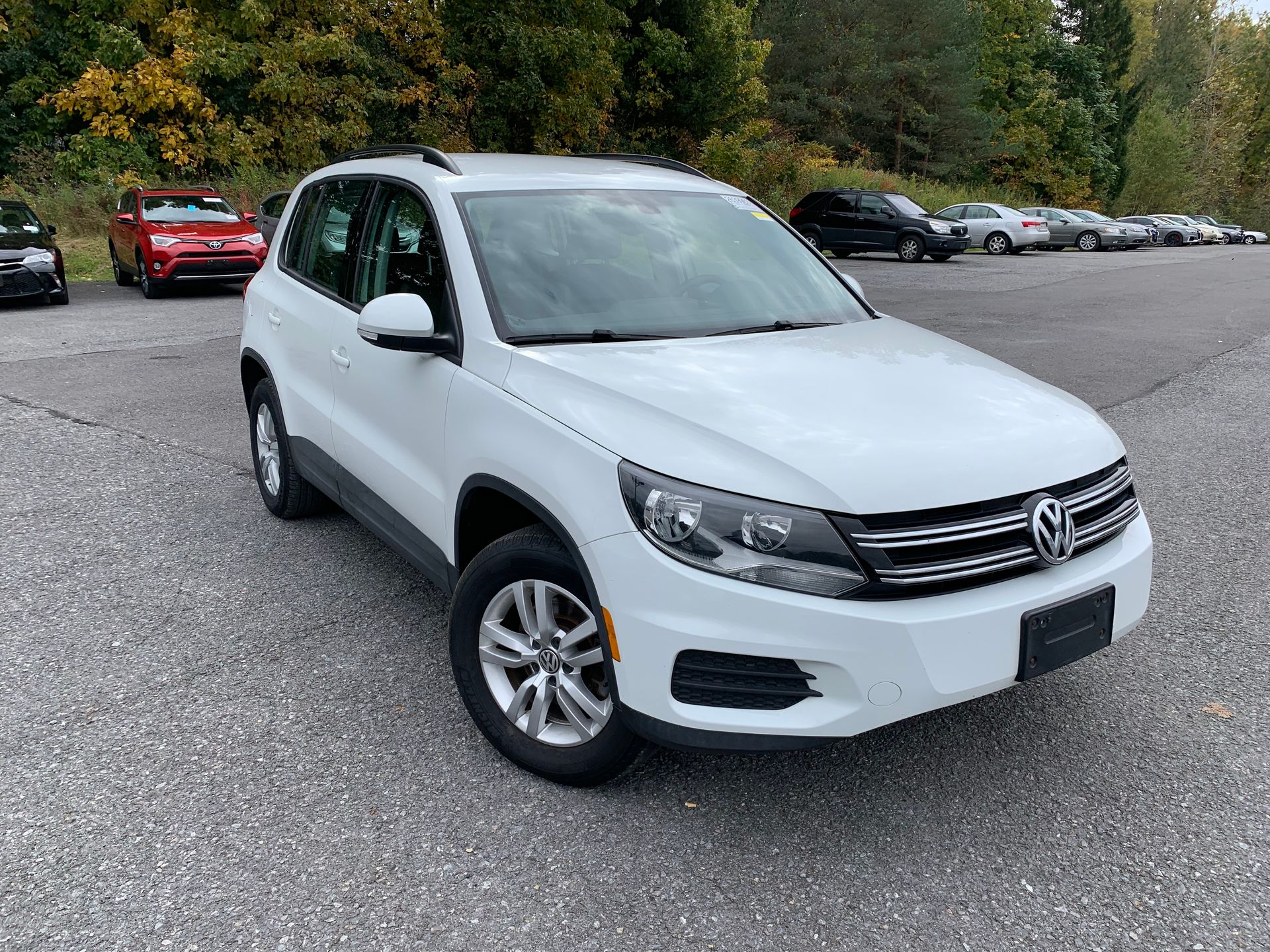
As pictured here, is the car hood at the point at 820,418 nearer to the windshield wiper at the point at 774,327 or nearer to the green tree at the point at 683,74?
the windshield wiper at the point at 774,327

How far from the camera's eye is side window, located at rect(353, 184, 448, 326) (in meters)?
3.55

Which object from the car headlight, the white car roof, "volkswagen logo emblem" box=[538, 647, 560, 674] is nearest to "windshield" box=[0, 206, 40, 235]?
the white car roof

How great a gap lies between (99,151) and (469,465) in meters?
24.8

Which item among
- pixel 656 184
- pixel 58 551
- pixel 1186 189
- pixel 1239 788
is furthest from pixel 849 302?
pixel 1186 189

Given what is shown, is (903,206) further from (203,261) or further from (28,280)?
(28,280)

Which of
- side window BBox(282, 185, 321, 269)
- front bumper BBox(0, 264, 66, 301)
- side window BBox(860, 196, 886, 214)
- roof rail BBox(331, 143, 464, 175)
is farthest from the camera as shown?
side window BBox(860, 196, 886, 214)

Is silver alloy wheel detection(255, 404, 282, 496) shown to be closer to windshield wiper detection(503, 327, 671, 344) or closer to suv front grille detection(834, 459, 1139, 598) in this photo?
windshield wiper detection(503, 327, 671, 344)

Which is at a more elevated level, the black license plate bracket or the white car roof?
the white car roof

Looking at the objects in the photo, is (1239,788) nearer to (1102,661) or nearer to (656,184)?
(1102,661)

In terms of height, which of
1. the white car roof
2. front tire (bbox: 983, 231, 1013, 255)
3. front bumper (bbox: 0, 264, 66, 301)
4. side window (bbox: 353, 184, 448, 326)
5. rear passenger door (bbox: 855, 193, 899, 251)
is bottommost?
front tire (bbox: 983, 231, 1013, 255)

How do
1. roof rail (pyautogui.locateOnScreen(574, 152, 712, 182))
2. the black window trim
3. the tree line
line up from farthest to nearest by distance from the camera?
1. the tree line
2. roof rail (pyautogui.locateOnScreen(574, 152, 712, 182))
3. the black window trim

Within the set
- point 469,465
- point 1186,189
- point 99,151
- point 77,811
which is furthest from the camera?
point 1186,189

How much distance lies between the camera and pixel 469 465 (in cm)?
310

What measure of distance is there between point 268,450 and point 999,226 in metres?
29.7
